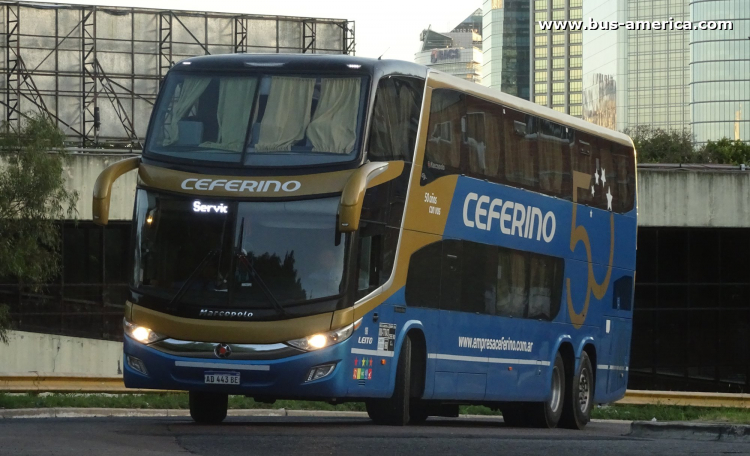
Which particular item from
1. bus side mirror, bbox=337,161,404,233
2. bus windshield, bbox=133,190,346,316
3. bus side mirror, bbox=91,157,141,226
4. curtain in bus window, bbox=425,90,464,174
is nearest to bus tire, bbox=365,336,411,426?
bus windshield, bbox=133,190,346,316

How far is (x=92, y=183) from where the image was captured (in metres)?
33.3

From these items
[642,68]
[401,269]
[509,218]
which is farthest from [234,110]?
[642,68]

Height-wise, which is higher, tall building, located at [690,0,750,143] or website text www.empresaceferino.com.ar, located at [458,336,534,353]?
tall building, located at [690,0,750,143]

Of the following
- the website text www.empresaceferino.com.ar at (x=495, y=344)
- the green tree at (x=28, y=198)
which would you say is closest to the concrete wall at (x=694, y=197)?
the green tree at (x=28, y=198)

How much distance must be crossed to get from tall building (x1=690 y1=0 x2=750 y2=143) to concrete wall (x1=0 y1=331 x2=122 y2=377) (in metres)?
106

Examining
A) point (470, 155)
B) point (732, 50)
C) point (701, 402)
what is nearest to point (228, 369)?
point (470, 155)

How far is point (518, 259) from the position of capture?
17.6 m

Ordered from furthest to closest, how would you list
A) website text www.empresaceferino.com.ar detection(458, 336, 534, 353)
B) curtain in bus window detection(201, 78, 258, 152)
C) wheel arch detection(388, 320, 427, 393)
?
1. website text www.empresaceferino.com.ar detection(458, 336, 534, 353)
2. wheel arch detection(388, 320, 427, 393)
3. curtain in bus window detection(201, 78, 258, 152)

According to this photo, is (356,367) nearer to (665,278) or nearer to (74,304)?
(74,304)

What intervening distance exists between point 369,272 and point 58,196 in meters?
13.1

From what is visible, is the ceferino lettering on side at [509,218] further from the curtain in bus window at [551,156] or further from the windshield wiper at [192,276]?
the windshield wiper at [192,276]

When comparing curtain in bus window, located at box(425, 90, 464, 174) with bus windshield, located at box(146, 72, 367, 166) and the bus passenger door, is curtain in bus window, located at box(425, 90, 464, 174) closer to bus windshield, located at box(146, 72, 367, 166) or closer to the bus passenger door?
the bus passenger door

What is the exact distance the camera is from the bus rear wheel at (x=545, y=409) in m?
19.0

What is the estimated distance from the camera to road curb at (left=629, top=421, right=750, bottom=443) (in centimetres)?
1373
